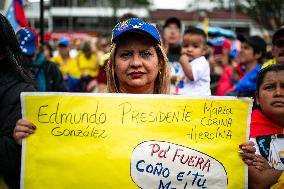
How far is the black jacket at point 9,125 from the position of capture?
2.43 meters

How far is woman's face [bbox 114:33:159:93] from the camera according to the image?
261 cm

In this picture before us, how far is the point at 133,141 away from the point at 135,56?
20.4 inches

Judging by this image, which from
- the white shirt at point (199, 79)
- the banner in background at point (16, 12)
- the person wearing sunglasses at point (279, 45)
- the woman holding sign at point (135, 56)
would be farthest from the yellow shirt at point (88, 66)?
the woman holding sign at point (135, 56)

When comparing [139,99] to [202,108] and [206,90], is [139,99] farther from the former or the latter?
[206,90]

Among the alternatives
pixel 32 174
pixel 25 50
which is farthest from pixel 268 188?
pixel 25 50

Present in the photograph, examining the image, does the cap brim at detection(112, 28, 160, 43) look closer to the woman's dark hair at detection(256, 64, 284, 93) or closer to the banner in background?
the woman's dark hair at detection(256, 64, 284, 93)

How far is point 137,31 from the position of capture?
260cm

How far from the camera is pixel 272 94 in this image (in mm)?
2697

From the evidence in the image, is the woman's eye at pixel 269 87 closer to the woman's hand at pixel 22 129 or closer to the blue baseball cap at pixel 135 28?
the blue baseball cap at pixel 135 28

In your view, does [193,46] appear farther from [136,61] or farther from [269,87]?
[136,61]

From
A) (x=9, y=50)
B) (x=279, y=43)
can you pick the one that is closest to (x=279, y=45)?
(x=279, y=43)

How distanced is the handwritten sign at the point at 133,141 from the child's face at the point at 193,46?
2.75 meters

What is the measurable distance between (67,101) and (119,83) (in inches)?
17.6

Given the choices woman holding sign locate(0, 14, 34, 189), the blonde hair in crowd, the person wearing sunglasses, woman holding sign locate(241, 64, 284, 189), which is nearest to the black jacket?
woman holding sign locate(0, 14, 34, 189)
